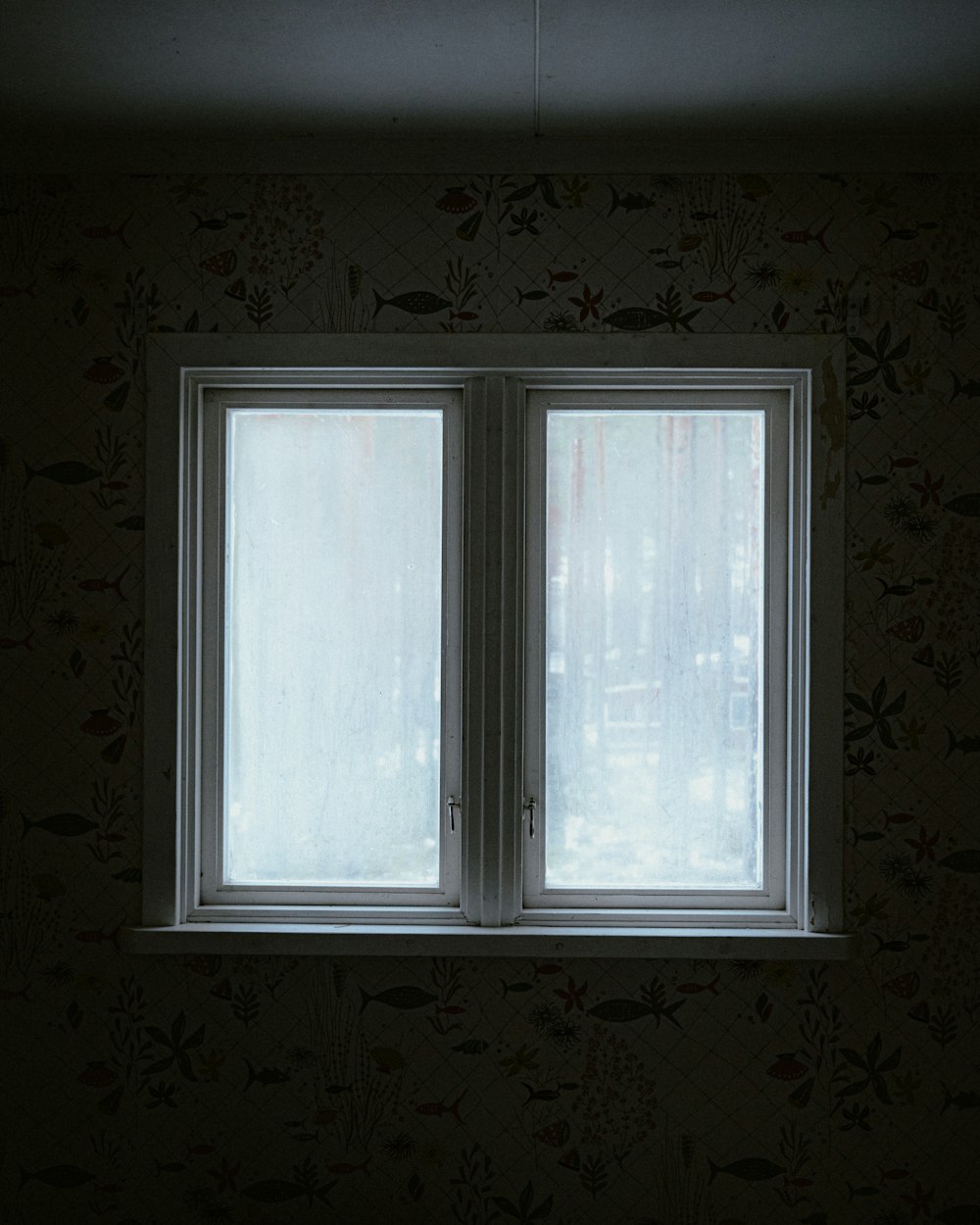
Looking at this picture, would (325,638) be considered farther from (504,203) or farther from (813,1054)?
(813,1054)

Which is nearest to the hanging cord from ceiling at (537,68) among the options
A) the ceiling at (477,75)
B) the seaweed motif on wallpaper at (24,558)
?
the ceiling at (477,75)

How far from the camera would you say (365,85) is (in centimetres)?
199

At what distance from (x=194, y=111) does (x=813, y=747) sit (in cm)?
187

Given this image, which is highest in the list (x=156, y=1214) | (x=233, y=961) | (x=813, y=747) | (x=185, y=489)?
(x=185, y=489)

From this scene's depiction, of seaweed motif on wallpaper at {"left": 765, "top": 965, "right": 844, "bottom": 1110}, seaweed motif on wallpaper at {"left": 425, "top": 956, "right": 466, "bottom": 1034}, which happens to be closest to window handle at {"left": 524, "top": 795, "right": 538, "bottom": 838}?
seaweed motif on wallpaper at {"left": 425, "top": 956, "right": 466, "bottom": 1034}

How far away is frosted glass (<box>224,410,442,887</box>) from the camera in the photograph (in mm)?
2309

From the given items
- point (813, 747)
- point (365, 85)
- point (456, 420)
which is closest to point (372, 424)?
point (456, 420)

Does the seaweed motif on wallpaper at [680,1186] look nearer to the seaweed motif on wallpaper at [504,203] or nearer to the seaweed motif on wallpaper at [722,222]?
the seaweed motif on wallpaper at [722,222]

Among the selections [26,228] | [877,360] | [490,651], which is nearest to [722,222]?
[877,360]

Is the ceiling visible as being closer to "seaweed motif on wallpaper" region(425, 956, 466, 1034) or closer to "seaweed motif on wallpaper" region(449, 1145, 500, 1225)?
"seaweed motif on wallpaper" region(425, 956, 466, 1034)

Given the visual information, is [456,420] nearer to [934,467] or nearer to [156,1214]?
[934,467]

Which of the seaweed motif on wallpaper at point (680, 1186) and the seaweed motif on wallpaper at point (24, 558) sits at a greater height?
the seaweed motif on wallpaper at point (24, 558)

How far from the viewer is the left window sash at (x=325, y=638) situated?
2.31 m

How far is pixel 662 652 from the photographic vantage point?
2.30 meters
